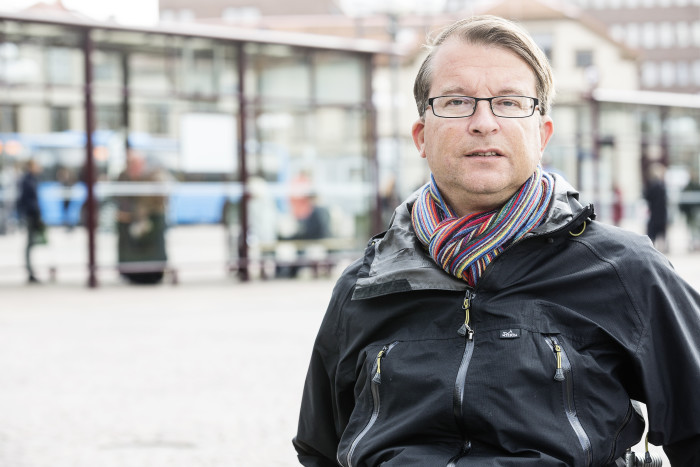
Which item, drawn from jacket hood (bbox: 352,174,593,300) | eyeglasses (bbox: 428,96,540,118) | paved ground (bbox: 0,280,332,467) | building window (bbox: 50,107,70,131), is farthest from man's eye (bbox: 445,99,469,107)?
building window (bbox: 50,107,70,131)

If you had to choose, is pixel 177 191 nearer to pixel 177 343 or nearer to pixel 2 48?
pixel 2 48

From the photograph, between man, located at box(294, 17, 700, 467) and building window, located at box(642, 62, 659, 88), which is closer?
man, located at box(294, 17, 700, 467)

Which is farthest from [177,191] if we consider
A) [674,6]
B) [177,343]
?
[674,6]

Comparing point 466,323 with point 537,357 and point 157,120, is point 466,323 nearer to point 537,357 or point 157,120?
point 537,357

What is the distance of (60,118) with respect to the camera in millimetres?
15320

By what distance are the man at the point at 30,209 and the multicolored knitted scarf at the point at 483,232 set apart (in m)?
14.1

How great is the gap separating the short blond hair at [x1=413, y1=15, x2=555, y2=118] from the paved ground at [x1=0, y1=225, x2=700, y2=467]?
9.67ft

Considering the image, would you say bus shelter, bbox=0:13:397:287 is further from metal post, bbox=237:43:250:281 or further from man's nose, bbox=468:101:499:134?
man's nose, bbox=468:101:499:134

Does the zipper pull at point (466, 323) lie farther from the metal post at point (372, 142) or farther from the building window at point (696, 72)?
the building window at point (696, 72)

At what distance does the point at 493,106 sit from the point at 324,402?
0.80 m

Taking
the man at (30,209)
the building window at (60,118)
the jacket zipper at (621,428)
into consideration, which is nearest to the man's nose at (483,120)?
the jacket zipper at (621,428)

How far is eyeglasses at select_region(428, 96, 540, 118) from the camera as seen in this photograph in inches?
92.9

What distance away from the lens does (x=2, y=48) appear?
14.2 meters

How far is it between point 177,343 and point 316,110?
7.81m
